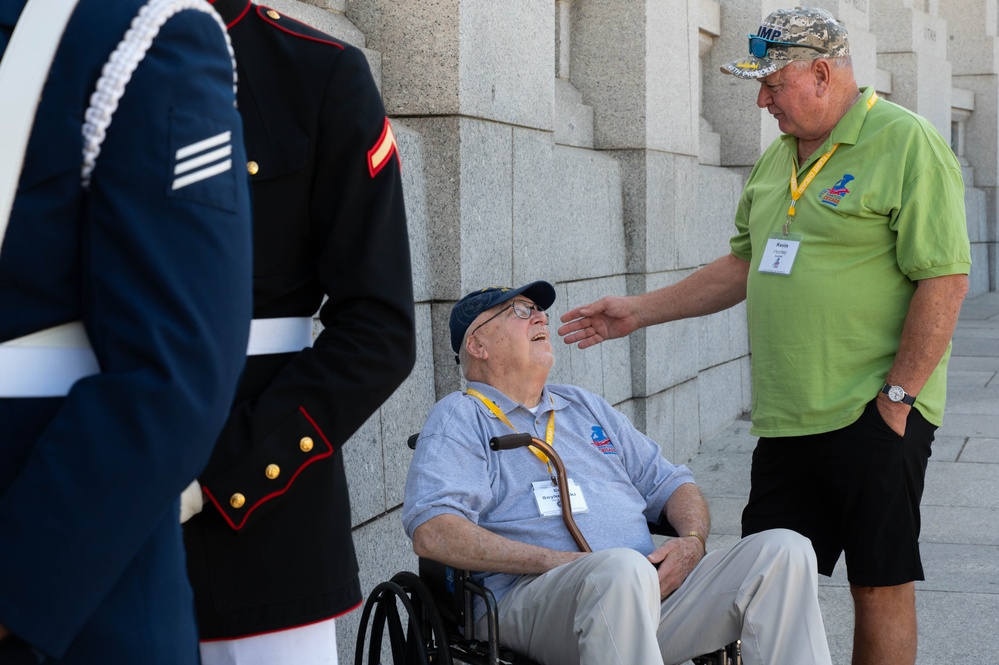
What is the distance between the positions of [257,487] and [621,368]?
5.02 m

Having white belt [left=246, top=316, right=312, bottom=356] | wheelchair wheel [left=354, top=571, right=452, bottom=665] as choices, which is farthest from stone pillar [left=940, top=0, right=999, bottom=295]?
white belt [left=246, top=316, right=312, bottom=356]

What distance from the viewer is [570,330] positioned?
4.01 m

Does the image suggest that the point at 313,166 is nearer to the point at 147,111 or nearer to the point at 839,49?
the point at 147,111

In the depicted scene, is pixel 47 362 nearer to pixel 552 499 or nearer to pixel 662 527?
pixel 552 499

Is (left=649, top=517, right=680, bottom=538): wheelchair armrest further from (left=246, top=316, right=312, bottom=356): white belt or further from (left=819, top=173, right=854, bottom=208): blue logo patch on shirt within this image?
(left=246, top=316, right=312, bottom=356): white belt

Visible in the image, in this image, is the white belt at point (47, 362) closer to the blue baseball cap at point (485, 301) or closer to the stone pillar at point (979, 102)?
the blue baseball cap at point (485, 301)

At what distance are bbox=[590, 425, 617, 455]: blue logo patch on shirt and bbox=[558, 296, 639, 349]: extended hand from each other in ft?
1.76

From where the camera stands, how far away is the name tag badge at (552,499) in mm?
3197

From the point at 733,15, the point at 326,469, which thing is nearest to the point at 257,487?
the point at 326,469

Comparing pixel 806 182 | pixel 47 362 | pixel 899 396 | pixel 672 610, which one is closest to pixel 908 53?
pixel 806 182

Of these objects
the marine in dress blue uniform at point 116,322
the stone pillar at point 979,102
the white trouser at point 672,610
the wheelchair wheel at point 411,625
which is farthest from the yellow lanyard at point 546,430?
the stone pillar at point 979,102

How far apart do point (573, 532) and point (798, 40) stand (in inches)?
61.9

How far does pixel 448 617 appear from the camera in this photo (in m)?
3.08

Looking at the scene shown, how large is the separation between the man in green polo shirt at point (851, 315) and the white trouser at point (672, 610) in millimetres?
546
